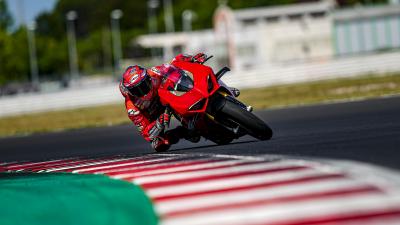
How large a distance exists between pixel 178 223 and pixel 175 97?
490cm

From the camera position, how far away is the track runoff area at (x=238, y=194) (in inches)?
231

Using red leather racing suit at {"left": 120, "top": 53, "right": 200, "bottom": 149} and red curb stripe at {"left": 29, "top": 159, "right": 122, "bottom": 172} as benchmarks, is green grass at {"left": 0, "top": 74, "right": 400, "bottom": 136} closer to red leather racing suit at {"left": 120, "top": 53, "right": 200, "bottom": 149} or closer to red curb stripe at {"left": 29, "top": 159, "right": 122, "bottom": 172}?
red curb stripe at {"left": 29, "top": 159, "right": 122, "bottom": 172}

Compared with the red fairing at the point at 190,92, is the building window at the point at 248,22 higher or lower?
higher

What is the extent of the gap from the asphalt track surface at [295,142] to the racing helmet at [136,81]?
1157mm

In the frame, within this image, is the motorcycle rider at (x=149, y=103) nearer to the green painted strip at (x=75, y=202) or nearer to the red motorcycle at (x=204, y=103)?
the red motorcycle at (x=204, y=103)

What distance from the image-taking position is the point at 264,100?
28859 millimetres

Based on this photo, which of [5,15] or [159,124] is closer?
[159,124]

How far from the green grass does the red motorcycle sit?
45.4 feet

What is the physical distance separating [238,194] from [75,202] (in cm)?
156

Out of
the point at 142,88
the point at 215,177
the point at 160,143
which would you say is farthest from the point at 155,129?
the point at 215,177

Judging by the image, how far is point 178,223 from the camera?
6.14m

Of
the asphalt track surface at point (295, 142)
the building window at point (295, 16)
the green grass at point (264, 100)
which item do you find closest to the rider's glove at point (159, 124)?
the asphalt track surface at point (295, 142)

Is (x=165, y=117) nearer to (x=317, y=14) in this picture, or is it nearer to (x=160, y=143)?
(x=160, y=143)

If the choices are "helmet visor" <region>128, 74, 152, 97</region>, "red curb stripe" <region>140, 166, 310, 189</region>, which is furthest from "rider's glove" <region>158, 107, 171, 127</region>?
"red curb stripe" <region>140, 166, 310, 189</region>
